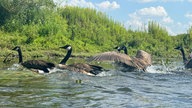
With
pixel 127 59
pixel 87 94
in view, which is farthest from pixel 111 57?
pixel 87 94

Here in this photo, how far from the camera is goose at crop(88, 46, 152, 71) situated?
14.3m

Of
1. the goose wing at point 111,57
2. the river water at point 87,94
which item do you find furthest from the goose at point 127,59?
the river water at point 87,94

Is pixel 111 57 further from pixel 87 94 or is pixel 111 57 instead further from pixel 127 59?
pixel 87 94

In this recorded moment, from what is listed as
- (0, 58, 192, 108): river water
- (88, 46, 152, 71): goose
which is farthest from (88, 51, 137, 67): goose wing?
(0, 58, 192, 108): river water

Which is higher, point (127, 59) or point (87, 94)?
point (127, 59)

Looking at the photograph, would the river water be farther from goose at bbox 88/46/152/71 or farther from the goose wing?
goose at bbox 88/46/152/71

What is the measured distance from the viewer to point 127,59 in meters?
15.5

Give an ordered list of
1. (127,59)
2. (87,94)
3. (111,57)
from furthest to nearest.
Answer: (127,59) < (111,57) < (87,94)

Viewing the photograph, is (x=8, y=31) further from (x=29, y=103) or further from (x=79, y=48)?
(x=29, y=103)

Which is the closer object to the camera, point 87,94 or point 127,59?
point 87,94

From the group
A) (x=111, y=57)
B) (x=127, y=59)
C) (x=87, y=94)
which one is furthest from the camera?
(x=127, y=59)

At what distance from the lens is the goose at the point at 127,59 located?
1426 centimetres

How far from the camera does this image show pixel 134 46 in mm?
44938

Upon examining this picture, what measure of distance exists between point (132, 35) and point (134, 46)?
172 inches
